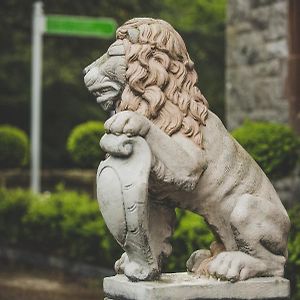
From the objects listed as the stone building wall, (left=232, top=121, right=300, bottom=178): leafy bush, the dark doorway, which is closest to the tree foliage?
the stone building wall

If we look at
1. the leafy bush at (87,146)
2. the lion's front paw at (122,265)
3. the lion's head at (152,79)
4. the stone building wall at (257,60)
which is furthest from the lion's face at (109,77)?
the leafy bush at (87,146)

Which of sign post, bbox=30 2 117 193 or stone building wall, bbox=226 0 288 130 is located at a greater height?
sign post, bbox=30 2 117 193

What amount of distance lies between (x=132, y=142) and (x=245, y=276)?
0.83 metres

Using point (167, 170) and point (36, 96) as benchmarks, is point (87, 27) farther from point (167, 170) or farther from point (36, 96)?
point (167, 170)

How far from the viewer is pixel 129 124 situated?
451 cm

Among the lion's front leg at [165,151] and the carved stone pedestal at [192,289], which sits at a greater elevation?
the lion's front leg at [165,151]

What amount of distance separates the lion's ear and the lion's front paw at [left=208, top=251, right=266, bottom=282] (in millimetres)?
1087

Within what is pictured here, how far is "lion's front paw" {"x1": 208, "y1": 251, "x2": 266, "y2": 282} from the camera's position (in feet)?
15.3

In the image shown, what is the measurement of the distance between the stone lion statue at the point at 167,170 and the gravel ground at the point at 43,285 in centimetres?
590

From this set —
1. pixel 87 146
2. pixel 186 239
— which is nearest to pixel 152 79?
pixel 186 239

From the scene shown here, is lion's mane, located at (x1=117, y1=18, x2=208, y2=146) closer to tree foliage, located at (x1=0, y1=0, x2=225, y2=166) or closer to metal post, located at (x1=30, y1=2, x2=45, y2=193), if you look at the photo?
metal post, located at (x1=30, y1=2, x2=45, y2=193)

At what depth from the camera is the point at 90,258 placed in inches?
490

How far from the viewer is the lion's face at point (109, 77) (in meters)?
4.71

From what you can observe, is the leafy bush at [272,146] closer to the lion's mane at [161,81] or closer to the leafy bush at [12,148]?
the lion's mane at [161,81]
